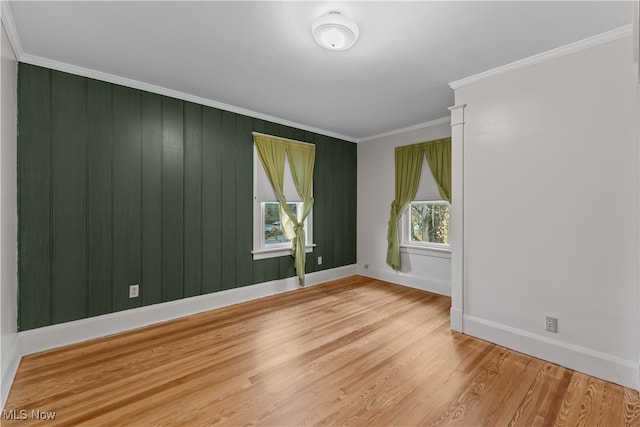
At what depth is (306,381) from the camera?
2.18m

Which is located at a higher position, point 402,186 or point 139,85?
point 139,85

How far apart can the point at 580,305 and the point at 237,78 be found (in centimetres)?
369

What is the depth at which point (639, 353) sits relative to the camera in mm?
2109

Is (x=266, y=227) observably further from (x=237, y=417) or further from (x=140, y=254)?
(x=237, y=417)

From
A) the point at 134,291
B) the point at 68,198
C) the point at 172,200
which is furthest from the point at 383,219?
the point at 68,198

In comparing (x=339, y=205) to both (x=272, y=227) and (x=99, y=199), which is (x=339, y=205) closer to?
(x=272, y=227)

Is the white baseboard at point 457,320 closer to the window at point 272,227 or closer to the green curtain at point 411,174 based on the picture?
the green curtain at point 411,174

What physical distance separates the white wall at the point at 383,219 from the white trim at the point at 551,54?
53.7 inches

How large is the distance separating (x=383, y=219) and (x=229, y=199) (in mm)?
2677

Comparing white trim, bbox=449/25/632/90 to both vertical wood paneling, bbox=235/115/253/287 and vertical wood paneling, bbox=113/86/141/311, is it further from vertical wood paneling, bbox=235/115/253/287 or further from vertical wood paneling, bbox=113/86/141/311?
vertical wood paneling, bbox=113/86/141/311

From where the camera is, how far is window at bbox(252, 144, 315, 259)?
4148 millimetres

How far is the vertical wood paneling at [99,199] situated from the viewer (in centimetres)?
288

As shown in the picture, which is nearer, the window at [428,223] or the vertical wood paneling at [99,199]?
the vertical wood paneling at [99,199]

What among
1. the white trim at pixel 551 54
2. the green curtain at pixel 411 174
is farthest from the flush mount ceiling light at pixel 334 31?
the green curtain at pixel 411 174
